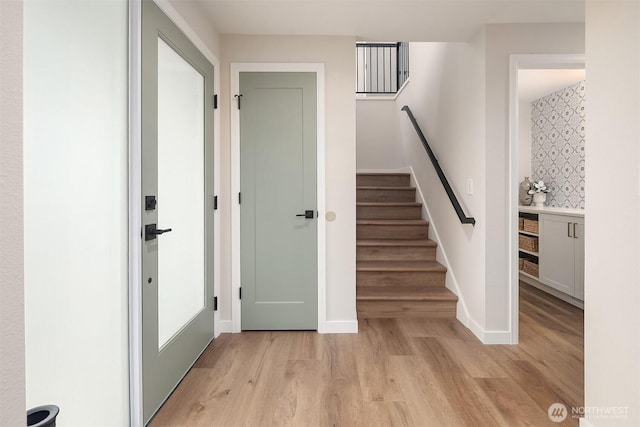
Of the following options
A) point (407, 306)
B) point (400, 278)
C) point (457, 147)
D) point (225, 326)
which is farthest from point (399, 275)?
point (225, 326)

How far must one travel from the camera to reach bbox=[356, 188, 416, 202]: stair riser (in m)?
4.71

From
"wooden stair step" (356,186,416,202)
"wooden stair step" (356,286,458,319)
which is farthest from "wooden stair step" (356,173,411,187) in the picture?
"wooden stair step" (356,286,458,319)

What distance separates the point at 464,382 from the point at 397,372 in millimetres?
396

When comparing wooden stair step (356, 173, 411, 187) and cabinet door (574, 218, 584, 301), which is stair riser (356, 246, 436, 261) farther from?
wooden stair step (356, 173, 411, 187)

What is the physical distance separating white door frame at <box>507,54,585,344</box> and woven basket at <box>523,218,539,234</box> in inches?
69.3

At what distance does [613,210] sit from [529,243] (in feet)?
10.3

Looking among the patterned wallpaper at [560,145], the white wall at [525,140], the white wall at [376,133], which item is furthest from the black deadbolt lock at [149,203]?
the white wall at [525,140]

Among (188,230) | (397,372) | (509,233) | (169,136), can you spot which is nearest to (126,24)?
(169,136)

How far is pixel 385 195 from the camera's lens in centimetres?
473

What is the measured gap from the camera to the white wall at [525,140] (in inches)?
196

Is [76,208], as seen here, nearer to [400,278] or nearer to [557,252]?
[400,278]

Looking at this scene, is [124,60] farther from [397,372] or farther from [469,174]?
[469,174]

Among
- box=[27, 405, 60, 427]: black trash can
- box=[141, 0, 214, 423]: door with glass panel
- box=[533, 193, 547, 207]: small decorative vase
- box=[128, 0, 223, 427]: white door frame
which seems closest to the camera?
box=[27, 405, 60, 427]: black trash can

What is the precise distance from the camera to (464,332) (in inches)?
116
